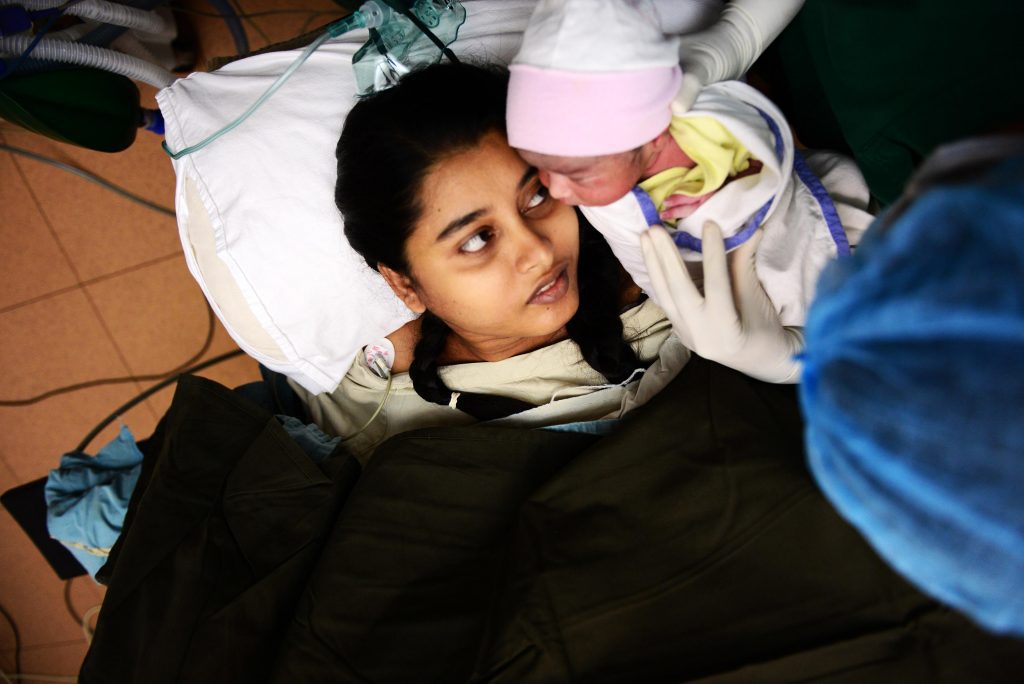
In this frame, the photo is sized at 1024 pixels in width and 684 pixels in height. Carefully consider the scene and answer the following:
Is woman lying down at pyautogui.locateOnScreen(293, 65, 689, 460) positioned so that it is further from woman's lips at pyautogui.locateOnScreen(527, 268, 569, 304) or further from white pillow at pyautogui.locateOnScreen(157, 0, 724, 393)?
white pillow at pyautogui.locateOnScreen(157, 0, 724, 393)

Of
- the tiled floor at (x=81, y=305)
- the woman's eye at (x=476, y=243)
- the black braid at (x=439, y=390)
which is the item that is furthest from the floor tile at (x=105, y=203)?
the woman's eye at (x=476, y=243)

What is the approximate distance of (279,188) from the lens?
4.46 feet

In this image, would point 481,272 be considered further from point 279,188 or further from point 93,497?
point 93,497

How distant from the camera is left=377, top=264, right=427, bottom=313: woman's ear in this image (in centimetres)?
131

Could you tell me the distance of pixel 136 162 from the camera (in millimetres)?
2234

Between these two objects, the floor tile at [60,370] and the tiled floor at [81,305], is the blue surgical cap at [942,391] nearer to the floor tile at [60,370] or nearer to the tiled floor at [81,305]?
the tiled floor at [81,305]

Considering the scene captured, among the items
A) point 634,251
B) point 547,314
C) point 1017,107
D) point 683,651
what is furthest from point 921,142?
point 683,651

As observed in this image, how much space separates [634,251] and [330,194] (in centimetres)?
60

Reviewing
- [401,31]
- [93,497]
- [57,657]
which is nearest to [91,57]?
[401,31]

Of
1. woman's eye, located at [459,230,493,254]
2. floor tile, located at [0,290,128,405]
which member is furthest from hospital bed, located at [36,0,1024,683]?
floor tile, located at [0,290,128,405]

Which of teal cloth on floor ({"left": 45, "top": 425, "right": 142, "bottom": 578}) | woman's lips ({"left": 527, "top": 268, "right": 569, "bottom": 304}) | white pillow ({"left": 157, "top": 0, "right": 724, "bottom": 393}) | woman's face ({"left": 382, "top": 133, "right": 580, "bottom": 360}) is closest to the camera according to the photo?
woman's face ({"left": 382, "top": 133, "right": 580, "bottom": 360})

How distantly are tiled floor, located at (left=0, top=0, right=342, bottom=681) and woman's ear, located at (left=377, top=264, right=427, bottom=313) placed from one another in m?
1.14

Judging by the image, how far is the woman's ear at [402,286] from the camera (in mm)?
1310

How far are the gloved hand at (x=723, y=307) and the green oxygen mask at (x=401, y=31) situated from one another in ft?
1.85
